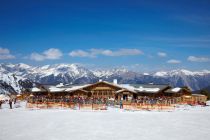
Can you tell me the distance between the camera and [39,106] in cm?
5162

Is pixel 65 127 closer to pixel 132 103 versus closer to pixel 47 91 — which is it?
pixel 132 103

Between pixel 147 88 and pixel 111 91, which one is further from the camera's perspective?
pixel 147 88

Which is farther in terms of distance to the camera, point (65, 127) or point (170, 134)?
point (65, 127)

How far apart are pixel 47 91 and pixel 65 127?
51742mm

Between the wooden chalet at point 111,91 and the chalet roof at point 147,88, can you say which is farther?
the chalet roof at point 147,88

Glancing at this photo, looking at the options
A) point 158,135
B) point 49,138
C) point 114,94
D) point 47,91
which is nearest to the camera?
point 49,138

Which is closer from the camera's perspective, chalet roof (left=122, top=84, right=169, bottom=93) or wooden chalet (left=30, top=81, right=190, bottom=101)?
wooden chalet (left=30, top=81, right=190, bottom=101)

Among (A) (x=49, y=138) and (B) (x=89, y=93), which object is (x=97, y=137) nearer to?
(A) (x=49, y=138)

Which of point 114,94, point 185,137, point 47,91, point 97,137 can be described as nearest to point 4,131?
point 97,137

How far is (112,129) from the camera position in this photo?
25.2 metres

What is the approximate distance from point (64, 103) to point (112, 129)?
2832cm

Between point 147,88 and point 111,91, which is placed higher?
point 147,88

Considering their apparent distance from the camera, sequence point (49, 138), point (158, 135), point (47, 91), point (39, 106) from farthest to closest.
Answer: point (47, 91) → point (39, 106) → point (158, 135) → point (49, 138)

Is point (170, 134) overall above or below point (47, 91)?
below
